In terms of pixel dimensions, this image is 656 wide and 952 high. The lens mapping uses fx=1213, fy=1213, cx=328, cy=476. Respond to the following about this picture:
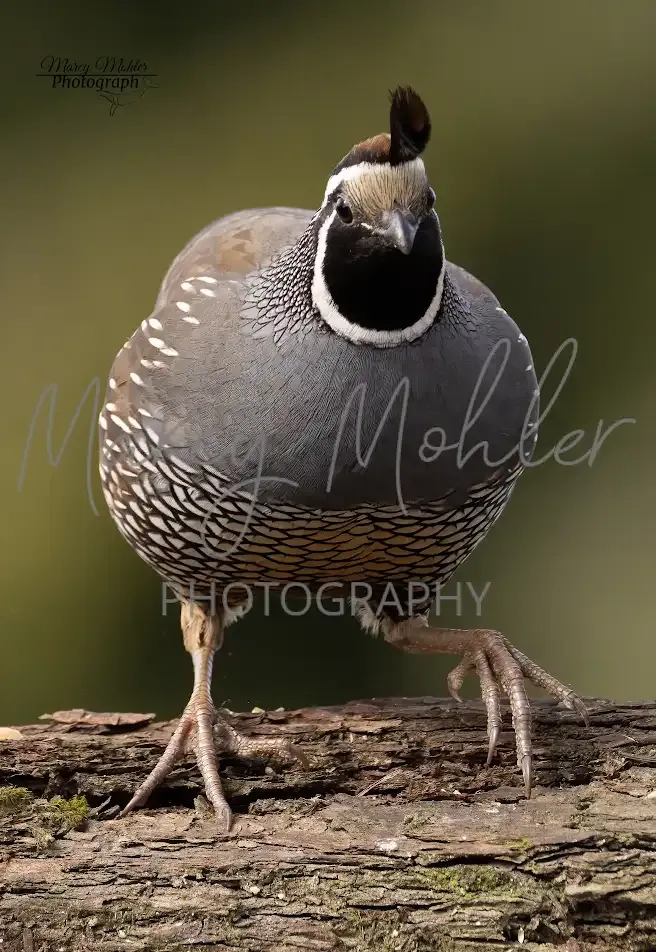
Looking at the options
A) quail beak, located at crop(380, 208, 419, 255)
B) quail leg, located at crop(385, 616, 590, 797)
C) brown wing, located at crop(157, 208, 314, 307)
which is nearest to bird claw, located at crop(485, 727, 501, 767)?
quail leg, located at crop(385, 616, 590, 797)

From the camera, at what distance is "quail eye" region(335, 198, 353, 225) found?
2293mm

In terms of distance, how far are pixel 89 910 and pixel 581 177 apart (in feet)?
9.67

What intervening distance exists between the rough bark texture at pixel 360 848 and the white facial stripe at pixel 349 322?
2.79ft

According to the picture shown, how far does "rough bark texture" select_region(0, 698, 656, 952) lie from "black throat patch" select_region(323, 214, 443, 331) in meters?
0.90

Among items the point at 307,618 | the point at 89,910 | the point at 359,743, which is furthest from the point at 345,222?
the point at 307,618

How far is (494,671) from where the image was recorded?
277 cm

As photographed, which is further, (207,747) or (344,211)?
(207,747)

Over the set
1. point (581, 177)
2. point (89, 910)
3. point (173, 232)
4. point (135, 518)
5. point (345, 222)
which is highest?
point (581, 177)

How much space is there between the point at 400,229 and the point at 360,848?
1.15 m

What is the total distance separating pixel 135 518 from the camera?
2.85m

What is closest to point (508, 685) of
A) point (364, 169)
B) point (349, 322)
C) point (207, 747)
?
point (207, 747)

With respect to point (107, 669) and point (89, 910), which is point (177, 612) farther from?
point (89, 910)

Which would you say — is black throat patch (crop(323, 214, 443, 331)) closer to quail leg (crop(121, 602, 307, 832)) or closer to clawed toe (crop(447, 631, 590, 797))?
clawed toe (crop(447, 631, 590, 797))

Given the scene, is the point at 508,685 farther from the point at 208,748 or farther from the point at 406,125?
the point at 406,125
